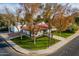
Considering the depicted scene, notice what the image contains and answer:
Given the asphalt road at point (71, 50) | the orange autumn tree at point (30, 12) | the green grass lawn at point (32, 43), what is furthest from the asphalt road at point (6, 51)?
the asphalt road at point (71, 50)

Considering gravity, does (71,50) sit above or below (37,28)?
below

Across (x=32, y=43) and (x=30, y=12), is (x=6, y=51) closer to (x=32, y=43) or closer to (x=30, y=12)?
(x=32, y=43)

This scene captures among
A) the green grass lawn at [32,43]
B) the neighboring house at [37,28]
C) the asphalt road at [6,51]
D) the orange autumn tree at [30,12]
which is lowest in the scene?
the asphalt road at [6,51]

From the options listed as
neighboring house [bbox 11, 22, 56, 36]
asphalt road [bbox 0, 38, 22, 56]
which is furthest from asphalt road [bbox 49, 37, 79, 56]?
asphalt road [bbox 0, 38, 22, 56]

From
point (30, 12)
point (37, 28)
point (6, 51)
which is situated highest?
point (30, 12)

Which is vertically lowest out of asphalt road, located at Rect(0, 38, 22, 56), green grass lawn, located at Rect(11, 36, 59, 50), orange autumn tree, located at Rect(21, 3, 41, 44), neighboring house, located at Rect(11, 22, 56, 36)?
asphalt road, located at Rect(0, 38, 22, 56)

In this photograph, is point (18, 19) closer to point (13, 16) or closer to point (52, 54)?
point (13, 16)

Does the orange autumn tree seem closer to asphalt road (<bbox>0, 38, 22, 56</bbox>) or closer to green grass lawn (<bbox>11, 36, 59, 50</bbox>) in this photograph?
green grass lawn (<bbox>11, 36, 59, 50</bbox>)

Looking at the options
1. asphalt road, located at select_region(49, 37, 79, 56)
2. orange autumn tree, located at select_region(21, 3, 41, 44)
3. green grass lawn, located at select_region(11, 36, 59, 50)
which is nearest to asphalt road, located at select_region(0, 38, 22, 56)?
green grass lawn, located at select_region(11, 36, 59, 50)

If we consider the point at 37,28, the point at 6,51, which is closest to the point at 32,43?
the point at 37,28

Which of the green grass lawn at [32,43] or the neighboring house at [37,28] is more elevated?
the neighboring house at [37,28]

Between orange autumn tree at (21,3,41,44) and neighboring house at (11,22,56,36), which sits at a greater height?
orange autumn tree at (21,3,41,44)

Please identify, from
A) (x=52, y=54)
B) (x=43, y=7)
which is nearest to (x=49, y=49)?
(x=52, y=54)

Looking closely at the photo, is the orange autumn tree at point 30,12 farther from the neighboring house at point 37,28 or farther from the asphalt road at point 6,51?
the asphalt road at point 6,51
